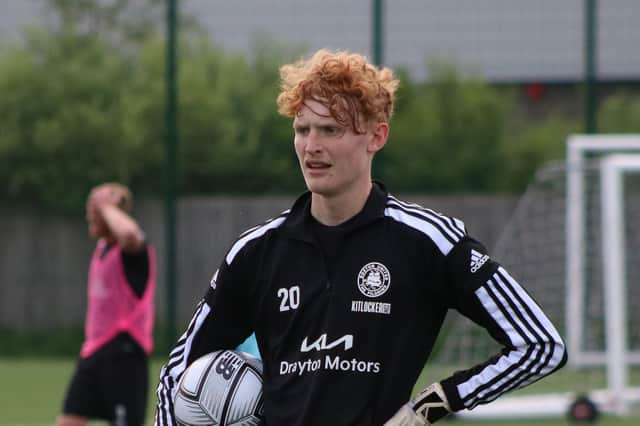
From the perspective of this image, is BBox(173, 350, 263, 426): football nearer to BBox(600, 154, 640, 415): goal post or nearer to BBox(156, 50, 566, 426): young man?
BBox(156, 50, 566, 426): young man

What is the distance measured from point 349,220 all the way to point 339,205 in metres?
0.05

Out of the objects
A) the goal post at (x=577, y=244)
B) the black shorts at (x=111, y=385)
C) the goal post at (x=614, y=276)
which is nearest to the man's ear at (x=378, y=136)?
the black shorts at (x=111, y=385)

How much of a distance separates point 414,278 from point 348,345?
0.23 meters

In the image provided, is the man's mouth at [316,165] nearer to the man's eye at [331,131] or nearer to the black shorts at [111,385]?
the man's eye at [331,131]

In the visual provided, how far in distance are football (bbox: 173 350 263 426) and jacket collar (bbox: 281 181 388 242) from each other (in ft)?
1.16

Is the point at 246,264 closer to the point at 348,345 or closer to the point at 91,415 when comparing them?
the point at 348,345

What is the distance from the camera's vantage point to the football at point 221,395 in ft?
11.4

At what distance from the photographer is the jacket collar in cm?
345

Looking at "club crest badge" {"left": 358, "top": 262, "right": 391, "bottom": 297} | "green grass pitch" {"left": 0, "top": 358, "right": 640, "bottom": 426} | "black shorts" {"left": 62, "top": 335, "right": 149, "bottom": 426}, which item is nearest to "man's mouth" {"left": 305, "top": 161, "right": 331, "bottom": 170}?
"club crest badge" {"left": 358, "top": 262, "right": 391, "bottom": 297}

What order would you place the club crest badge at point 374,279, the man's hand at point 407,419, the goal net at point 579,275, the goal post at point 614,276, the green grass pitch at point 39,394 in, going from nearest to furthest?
the man's hand at point 407,419
the club crest badge at point 374,279
the green grass pitch at point 39,394
the goal post at point 614,276
the goal net at point 579,275

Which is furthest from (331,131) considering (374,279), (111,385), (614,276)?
(614,276)

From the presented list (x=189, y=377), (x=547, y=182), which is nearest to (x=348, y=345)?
(x=189, y=377)

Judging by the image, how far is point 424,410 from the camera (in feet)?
10.9

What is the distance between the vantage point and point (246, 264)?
11.5 ft
